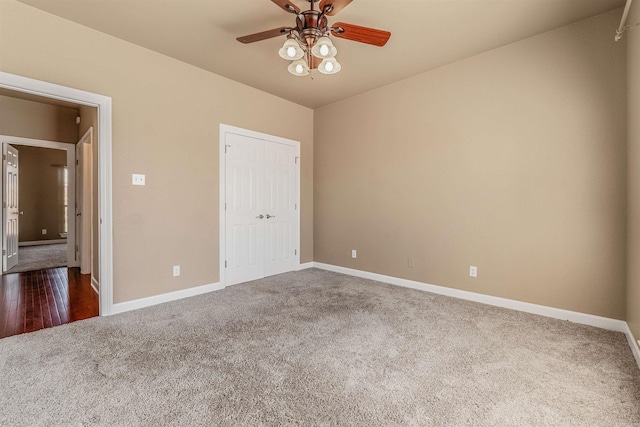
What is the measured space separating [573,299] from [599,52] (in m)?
2.33

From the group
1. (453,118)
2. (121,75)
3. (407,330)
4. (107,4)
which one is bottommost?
(407,330)

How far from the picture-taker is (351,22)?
279 centimetres

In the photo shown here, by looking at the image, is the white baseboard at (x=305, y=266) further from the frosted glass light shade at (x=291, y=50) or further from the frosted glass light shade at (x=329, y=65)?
the frosted glass light shade at (x=291, y=50)

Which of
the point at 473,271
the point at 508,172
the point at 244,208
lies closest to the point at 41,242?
the point at 244,208

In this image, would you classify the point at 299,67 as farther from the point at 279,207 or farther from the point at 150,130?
the point at 279,207

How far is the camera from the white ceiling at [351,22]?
254 cm

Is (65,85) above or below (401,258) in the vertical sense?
above

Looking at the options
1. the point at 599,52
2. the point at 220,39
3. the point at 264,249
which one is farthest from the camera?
the point at 264,249

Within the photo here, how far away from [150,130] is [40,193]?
290 inches


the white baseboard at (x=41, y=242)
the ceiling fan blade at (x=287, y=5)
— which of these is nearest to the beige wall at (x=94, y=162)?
the ceiling fan blade at (x=287, y=5)

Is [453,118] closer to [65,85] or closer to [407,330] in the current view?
[407,330]

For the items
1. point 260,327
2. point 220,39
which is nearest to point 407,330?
point 260,327

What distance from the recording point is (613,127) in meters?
2.66

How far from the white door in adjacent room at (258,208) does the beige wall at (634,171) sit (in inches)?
157
